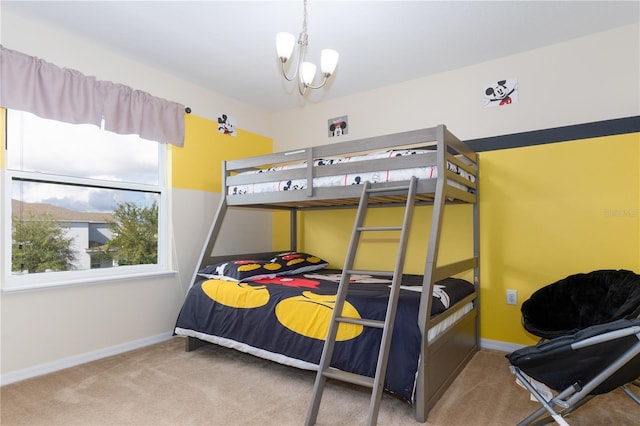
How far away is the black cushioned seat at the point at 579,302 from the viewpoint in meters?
2.19

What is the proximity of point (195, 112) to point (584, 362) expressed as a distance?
3537 millimetres

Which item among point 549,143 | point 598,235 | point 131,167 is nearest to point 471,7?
point 549,143

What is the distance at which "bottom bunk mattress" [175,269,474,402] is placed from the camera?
6.54 feet

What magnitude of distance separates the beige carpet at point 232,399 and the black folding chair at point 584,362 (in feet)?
1.52

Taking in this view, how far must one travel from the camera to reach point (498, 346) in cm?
307

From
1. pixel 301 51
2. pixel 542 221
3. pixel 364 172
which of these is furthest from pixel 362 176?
pixel 542 221

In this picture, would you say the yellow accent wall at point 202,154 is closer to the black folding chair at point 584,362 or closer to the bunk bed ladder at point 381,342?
the bunk bed ladder at point 381,342

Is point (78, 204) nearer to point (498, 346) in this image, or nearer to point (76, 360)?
point (76, 360)

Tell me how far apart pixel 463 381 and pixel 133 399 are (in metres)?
2.05

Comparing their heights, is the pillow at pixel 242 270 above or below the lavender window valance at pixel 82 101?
below

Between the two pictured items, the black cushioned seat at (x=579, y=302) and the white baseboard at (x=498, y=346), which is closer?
the black cushioned seat at (x=579, y=302)

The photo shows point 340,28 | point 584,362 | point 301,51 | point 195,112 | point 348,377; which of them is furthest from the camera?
point 195,112

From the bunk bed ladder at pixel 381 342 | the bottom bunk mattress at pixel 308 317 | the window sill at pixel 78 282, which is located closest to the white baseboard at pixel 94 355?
the bottom bunk mattress at pixel 308 317

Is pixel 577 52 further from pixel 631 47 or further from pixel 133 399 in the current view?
pixel 133 399
